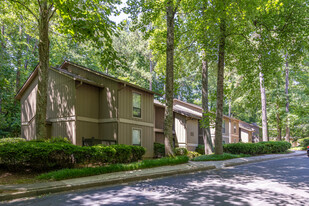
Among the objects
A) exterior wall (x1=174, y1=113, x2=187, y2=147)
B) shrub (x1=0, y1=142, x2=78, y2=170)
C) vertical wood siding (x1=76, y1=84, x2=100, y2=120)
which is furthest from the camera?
exterior wall (x1=174, y1=113, x2=187, y2=147)

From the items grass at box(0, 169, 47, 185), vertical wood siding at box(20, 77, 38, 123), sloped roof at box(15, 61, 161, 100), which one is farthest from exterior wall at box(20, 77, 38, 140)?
grass at box(0, 169, 47, 185)

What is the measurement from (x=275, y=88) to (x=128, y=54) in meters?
23.4

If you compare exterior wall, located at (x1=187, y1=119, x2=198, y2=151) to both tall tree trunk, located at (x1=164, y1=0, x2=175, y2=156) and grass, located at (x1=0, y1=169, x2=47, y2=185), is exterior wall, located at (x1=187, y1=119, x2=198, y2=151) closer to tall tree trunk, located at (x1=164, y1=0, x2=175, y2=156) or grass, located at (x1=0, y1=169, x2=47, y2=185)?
tall tree trunk, located at (x1=164, y1=0, x2=175, y2=156)

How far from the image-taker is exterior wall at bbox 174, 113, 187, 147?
26917 millimetres

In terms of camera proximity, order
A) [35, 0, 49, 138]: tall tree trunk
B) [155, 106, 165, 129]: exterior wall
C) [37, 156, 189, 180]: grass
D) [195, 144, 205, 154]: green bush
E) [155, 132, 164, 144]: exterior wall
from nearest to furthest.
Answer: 1. [37, 156, 189, 180]: grass
2. [35, 0, 49, 138]: tall tree trunk
3. [155, 132, 164, 144]: exterior wall
4. [155, 106, 165, 129]: exterior wall
5. [195, 144, 205, 154]: green bush

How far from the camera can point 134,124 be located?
1925 cm

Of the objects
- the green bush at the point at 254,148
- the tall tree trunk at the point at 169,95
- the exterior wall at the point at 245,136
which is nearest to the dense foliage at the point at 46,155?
the tall tree trunk at the point at 169,95

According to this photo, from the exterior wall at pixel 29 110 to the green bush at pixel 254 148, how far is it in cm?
1666

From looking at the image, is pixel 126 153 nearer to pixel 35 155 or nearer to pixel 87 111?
pixel 35 155

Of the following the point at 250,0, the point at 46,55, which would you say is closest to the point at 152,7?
Answer: the point at 250,0

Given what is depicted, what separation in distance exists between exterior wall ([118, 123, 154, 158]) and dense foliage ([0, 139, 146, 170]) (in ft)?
20.1

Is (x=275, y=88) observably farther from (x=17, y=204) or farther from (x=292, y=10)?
(x=17, y=204)

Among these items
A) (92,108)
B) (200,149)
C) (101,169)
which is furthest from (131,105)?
(200,149)

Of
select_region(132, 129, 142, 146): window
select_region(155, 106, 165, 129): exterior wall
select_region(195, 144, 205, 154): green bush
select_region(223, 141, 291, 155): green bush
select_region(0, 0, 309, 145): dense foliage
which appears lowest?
select_region(195, 144, 205, 154): green bush
